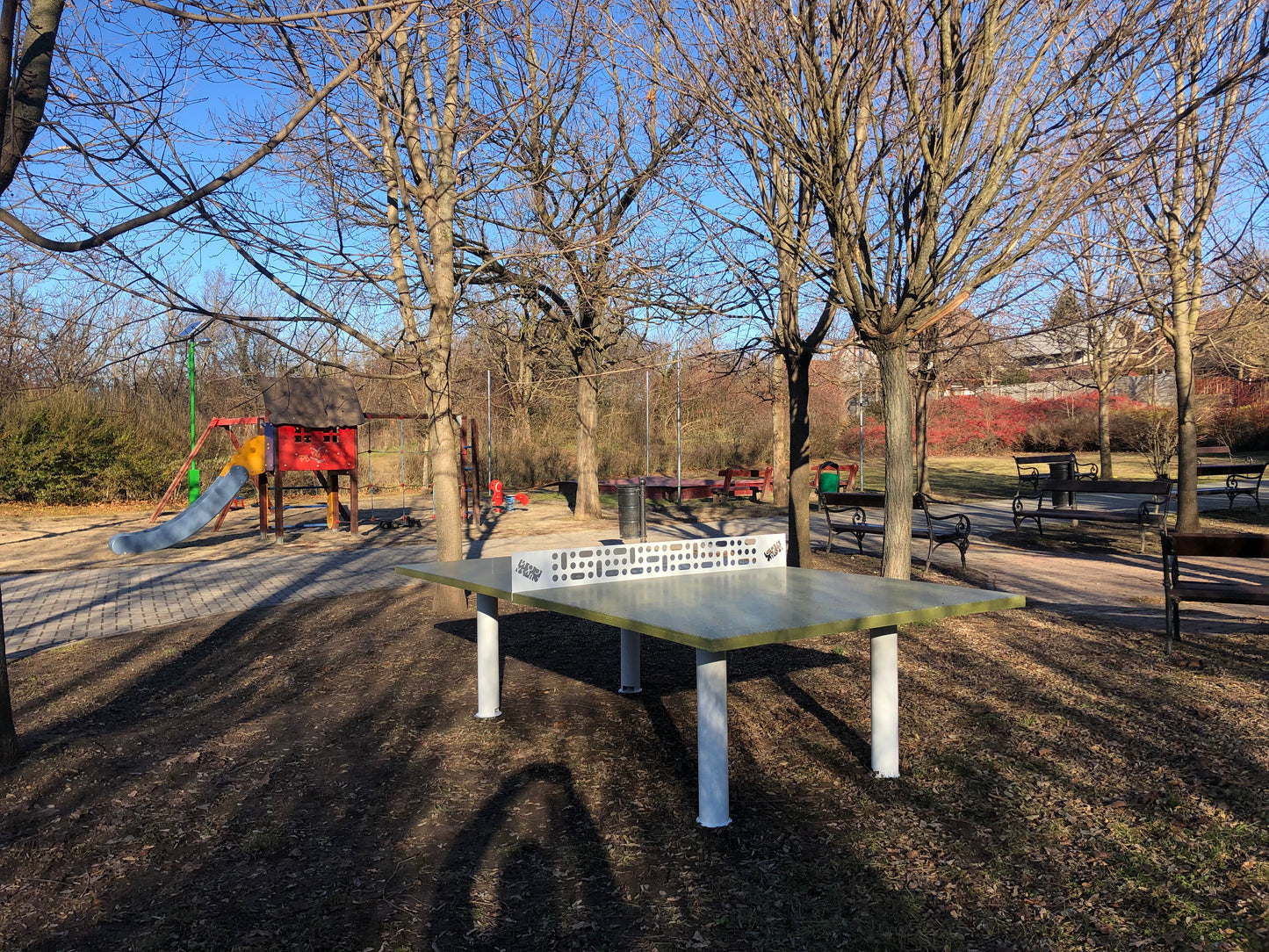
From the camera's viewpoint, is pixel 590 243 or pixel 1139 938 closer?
pixel 1139 938

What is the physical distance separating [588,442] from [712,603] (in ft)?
44.4

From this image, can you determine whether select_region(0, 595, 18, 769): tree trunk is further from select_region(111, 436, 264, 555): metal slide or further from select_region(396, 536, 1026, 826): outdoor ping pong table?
select_region(111, 436, 264, 555): metal slide

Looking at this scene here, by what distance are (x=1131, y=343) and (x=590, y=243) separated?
45.9 ft

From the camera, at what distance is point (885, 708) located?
4309mm

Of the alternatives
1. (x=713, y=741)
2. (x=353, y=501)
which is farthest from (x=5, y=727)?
(x=353, y=501)

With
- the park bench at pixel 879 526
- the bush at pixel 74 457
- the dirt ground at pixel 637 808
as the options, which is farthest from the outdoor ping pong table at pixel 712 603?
the bush at pixel 74 457

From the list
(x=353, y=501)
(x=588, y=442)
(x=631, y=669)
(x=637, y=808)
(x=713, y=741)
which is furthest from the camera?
(x=588, y=442)

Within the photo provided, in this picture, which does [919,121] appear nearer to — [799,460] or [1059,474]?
[799,460]

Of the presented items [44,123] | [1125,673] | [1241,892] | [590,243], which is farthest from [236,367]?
[1241,892]

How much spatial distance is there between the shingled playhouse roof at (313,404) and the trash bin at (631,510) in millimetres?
4954

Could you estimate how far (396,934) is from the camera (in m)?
2.95

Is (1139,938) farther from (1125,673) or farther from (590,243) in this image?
(590,243)

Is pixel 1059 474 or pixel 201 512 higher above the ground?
pixel 1059 474

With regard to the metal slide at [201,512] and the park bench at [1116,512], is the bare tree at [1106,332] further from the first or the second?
the metal slide at [201,512]
